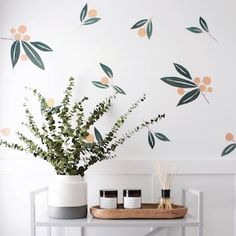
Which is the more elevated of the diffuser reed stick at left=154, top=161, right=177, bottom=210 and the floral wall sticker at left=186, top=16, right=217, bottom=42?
the floral wall sticker at left=186, top=16, right=217, bottom=42

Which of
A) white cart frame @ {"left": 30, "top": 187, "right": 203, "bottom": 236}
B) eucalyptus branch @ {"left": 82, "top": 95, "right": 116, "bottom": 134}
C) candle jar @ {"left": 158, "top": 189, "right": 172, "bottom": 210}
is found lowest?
white cart frame @ {"left": 30, "top": 187, "right": 203, "bottom": 236}

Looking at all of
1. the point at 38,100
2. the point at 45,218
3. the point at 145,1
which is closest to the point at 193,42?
the point at 145,1

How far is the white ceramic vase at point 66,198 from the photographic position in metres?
1.86

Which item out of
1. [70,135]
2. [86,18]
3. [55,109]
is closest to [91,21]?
[86,18]

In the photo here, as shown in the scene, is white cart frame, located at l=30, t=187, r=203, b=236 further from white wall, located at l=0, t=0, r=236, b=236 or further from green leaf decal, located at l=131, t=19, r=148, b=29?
green leaf decal, located at l=131, t=19, r=148, b=29

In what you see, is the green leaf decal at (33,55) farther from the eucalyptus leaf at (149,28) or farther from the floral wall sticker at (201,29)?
the floral wall sticker at (201,29)

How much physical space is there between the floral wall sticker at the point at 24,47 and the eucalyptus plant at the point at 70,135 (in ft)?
0.50

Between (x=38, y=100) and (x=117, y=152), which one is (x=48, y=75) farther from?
(x=117, y=152)

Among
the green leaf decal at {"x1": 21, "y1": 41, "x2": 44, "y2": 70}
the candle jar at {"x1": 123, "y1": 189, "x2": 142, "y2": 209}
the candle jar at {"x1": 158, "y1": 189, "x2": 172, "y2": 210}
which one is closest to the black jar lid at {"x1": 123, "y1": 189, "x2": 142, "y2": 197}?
the candle jar at {"x1": 123, "y1": 189, "x2": 142, "y2": 209}

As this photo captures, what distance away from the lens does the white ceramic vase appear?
1.86 metres

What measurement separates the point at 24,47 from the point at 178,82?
71cm

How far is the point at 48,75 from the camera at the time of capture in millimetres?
2146

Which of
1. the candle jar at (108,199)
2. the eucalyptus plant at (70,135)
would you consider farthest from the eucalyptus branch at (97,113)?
the candle jar at (108,199)

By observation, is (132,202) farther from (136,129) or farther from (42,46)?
(42,46)
